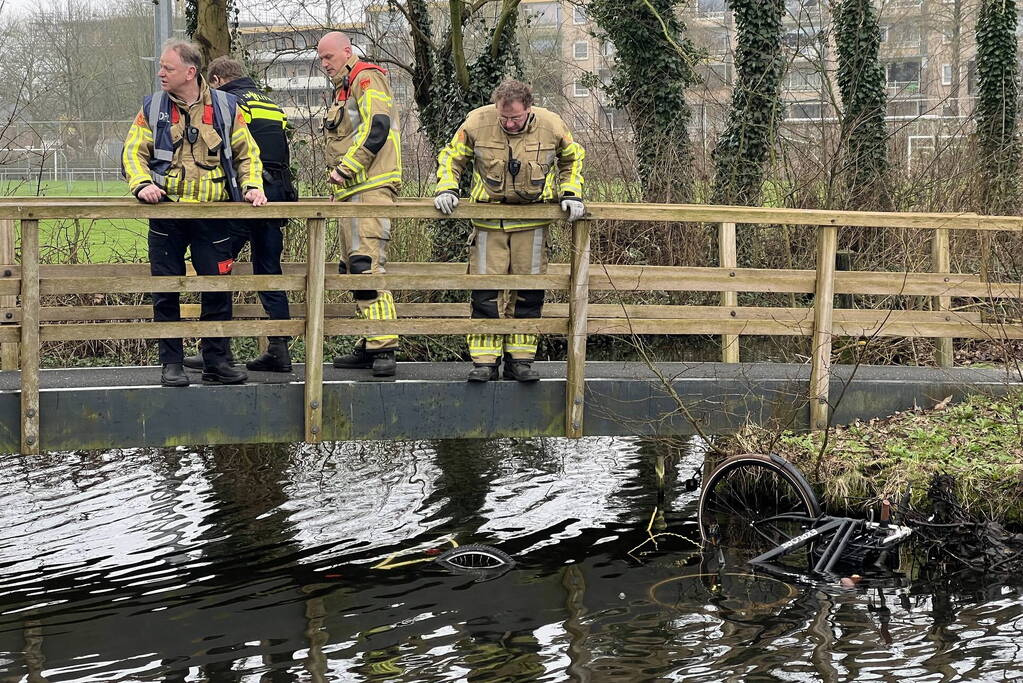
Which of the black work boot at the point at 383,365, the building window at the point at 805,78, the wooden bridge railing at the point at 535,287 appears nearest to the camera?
the wooden bridge railing at the point at 535,287

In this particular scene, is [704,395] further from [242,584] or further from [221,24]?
[221,24]

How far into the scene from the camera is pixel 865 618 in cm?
756

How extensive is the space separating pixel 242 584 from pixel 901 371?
490cm

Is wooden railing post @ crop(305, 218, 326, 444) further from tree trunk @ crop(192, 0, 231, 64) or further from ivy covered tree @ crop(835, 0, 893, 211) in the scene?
ivy covered tree @ crop(835, 0, 893, 211)

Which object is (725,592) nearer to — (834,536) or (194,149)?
(834,536)

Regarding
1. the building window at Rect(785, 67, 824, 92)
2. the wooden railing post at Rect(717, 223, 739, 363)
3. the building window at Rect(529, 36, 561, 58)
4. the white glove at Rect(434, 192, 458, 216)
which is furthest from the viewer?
the building window at Rect(529, 36, 561, 58)

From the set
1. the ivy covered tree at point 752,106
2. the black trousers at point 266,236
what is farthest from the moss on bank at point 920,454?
the ivy covered tree at point 752,106

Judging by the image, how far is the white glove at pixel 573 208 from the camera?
8070 mm

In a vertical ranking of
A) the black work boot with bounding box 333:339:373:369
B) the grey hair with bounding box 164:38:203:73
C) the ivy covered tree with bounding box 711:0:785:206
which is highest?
the ivy covered tree with bounding box 711:0:785:206

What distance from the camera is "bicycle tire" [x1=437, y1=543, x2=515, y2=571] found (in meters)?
8.59

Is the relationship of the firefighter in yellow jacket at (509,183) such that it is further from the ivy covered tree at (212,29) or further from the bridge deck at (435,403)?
the ivy covered tree at (212,29)

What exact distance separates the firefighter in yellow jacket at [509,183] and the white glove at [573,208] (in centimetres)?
28

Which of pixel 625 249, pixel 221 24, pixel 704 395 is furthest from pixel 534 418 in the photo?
pixel 625 249

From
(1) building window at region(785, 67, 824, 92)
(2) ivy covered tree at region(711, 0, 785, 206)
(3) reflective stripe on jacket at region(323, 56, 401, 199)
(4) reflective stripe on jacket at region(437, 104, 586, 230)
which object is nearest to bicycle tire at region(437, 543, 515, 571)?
(4) reflective stripe on jacket at region(437, 104, 586, 230)
